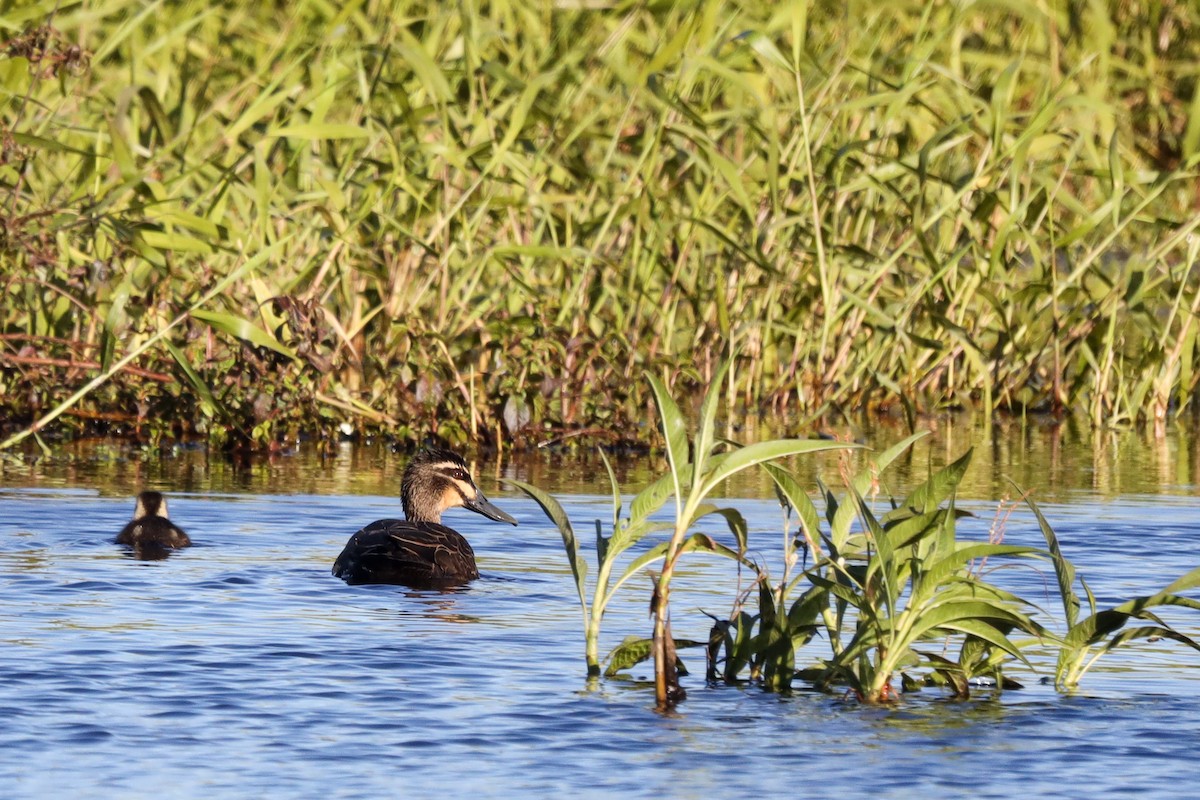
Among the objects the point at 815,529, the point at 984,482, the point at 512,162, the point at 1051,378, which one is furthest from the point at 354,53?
the point at 815,529

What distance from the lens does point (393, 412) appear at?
37.4 ft

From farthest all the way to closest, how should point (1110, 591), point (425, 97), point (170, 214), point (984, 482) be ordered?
point (425, 97)
point (984, 482)
point (170, 214)
point (1110, 591)

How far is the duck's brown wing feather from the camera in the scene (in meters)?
7.73

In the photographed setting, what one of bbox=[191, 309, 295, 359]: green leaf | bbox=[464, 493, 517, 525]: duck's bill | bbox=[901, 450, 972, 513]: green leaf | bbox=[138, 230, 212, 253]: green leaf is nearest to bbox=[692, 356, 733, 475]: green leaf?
bbox=[901, 450, 972, 513]: green leaf

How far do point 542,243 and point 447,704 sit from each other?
6970 mm

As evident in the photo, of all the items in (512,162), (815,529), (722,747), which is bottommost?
(722,747)

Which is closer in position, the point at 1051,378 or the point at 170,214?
the point at 170,214

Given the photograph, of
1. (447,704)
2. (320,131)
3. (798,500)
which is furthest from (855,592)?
(320,131)

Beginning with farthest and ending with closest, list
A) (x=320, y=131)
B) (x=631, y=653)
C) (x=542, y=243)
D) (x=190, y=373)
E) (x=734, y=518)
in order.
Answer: (x=542, y=243) → (x=320, y=131) → (x=190, y=373) → (x=631, y=653) → (x=734, y=518)

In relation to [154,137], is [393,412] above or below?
below

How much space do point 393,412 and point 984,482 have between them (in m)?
3.11

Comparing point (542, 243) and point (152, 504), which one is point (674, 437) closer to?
point (152, 504)

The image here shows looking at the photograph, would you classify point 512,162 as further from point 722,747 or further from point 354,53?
point 722,747

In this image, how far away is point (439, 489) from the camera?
30.4 ft
